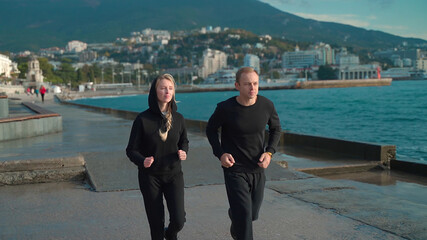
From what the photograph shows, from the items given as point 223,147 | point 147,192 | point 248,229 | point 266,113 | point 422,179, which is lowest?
point 422,179

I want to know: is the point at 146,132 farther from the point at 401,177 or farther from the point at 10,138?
the point at 10,138

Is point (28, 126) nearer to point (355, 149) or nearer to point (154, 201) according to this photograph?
point (355, 149)

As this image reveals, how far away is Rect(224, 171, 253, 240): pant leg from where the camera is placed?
3816 millimetres

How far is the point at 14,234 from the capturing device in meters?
4.80

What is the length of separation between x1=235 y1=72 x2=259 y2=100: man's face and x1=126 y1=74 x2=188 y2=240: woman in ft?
1.71

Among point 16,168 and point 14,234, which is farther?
point 16,168

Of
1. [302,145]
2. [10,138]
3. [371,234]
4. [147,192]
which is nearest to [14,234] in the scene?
[147,192]

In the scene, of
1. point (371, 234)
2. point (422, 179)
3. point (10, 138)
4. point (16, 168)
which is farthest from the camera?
point (10, 138)

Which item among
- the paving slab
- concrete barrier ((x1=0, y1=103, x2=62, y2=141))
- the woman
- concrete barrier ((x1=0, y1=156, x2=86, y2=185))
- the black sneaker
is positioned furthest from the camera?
concrete barrier ((x1=0, y1=103, x2=62, y2=141))

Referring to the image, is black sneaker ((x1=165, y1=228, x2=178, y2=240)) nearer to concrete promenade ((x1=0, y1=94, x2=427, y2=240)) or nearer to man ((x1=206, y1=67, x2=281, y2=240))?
man ((x1=206, y1=67, x2=281, y2=240))

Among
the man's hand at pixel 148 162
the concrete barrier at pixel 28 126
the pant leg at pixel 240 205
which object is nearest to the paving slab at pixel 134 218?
the pant leg at pixel 240 205

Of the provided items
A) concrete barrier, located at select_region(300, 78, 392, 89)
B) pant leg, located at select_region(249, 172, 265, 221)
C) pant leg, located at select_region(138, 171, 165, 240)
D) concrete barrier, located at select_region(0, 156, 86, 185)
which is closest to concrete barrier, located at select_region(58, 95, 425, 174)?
concrete barrier, located at select_region(0, 156, 86, 185)

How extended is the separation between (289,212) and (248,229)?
5.55 ft

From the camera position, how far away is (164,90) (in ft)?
12.8
